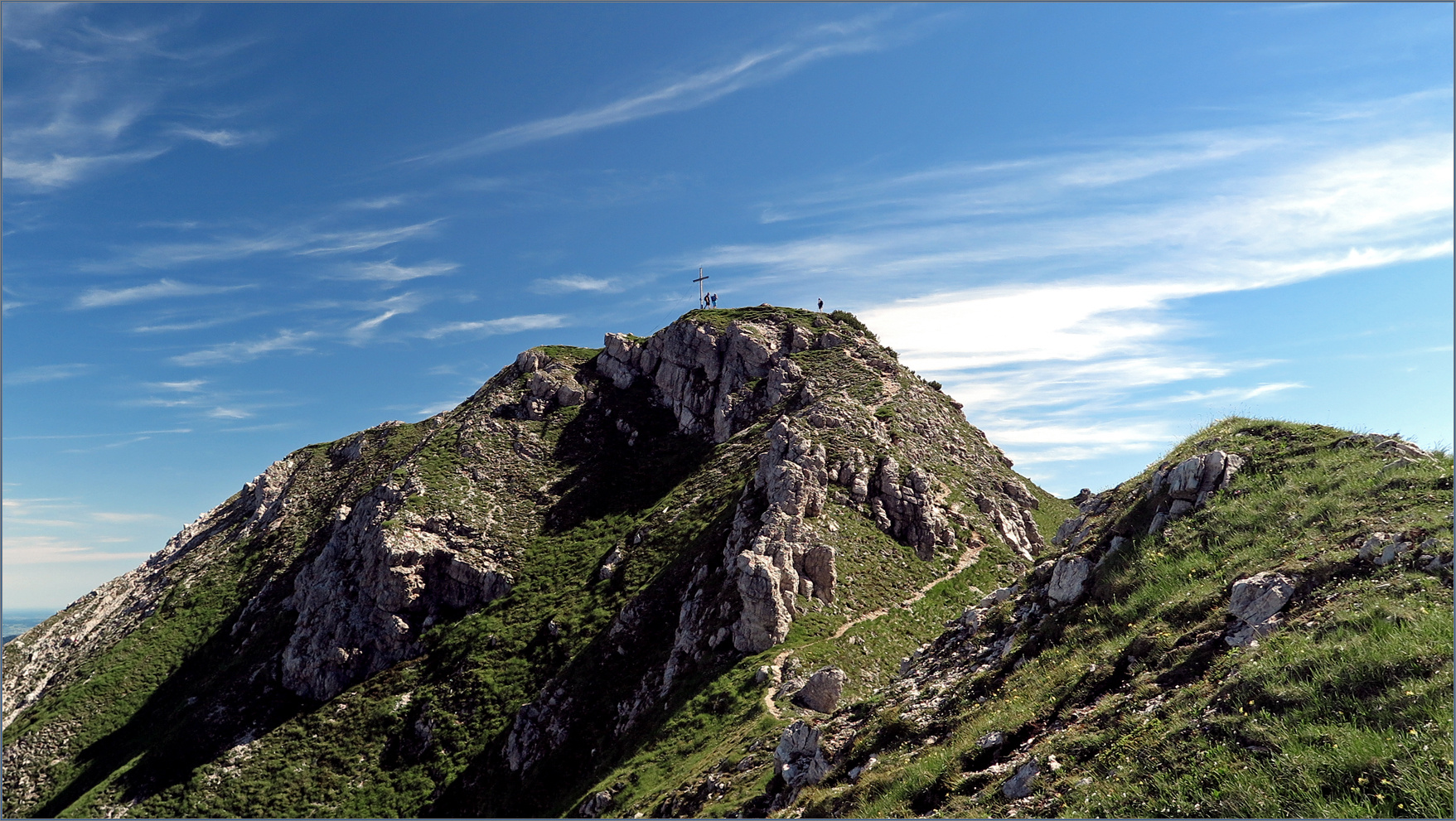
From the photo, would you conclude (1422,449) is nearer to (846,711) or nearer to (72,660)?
(846,711)

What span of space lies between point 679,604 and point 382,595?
3756cm

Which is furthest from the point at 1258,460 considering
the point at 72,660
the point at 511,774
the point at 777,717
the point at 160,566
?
the point at 160,566

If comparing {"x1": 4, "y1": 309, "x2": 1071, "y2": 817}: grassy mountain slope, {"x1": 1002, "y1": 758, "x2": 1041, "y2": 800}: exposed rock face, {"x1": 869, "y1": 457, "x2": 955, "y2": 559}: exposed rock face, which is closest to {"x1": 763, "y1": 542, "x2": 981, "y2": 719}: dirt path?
{"x1": 4, "y1": 309, "x2": 1071, "y2": 817}: grassy mountain slope

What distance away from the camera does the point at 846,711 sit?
26312 mm

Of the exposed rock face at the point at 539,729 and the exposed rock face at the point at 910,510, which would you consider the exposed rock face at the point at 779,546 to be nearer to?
the exposed rock face at the point at 910,510

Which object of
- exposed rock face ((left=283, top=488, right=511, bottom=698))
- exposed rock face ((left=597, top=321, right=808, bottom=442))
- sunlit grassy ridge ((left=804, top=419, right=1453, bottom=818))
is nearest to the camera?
sunlit grassy ridge ((left=804, top=419, right=1453, bottom=818))

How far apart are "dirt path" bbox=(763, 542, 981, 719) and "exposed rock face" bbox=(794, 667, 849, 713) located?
6.12ft

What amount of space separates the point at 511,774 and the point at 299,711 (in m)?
30.6

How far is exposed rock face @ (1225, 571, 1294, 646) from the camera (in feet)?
54.1

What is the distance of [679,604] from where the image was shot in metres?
54.8

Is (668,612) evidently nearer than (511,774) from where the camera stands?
No

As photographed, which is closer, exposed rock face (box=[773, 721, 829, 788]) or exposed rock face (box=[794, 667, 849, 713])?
exposed rock face (box=[773, 721, 829, 788])

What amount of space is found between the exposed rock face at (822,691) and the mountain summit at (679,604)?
0.15 meters

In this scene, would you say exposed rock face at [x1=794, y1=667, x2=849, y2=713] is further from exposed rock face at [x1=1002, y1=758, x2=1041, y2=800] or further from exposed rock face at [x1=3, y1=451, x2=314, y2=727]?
exposed rock face at [x1=3, y1=451, x2=314, y2=727]
